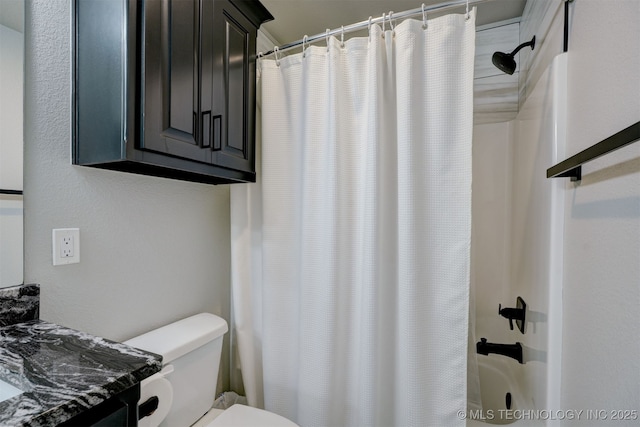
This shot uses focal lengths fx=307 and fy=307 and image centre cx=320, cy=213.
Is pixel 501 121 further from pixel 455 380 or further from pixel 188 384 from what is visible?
pixel 188 384

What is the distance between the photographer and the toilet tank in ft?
3.74

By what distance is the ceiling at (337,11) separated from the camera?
1681mm

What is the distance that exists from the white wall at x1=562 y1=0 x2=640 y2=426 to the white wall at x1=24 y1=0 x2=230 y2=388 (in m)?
1.51

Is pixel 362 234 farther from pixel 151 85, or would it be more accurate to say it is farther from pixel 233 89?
pixel 151 85

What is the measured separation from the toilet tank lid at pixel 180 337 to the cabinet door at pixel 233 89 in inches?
27.5

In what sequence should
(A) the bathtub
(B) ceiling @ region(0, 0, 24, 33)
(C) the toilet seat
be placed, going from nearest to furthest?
1. (B) ceiling @ region(0, 0, 24, 33)
2. (C) the toilet seat
3. (A) the bathtub

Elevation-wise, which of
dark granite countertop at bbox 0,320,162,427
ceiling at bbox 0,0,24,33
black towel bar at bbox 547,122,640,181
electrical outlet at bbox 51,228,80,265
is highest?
ceiling at bbox 0,0,24,33

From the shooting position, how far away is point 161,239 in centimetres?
→ 133

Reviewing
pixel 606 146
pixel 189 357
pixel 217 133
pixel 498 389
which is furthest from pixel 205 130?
pixel 498 389

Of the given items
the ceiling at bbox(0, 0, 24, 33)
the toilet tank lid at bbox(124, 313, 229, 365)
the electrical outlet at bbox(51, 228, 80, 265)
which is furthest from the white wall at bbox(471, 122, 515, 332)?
the ceiling at bbox(0, 0, 24, 33)

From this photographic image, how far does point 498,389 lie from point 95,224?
2221mm

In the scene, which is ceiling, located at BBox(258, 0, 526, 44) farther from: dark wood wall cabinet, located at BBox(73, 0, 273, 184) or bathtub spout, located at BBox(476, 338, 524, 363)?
bathtub spout, located at BBox(476, 338, 524, 363)

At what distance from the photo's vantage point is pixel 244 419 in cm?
126

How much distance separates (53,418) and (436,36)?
4.95 ft
